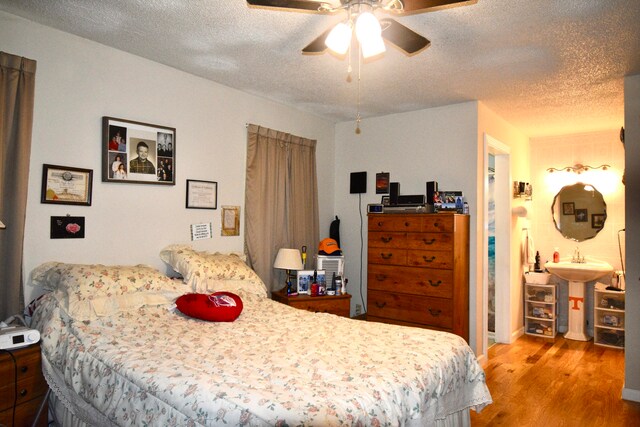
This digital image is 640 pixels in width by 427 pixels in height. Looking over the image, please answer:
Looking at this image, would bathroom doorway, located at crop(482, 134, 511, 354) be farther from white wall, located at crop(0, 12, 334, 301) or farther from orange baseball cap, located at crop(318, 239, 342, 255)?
white wall, located at crop(0, 12, 334, 301)

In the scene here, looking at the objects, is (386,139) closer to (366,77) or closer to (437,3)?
(366,77)

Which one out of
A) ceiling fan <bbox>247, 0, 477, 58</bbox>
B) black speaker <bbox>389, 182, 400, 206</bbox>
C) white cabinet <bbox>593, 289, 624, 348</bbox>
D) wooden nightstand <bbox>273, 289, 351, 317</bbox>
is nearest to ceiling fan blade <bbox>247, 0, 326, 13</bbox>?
ceiling fan <bbox>247, 0, 477, 58</bbox>

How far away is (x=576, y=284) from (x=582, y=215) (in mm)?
902

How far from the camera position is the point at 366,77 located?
3328 millimetres

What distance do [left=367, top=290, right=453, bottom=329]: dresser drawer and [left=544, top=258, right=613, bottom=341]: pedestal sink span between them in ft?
6.76

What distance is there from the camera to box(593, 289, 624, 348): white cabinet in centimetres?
446

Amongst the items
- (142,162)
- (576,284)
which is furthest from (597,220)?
(142,162)

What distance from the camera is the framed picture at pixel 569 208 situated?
17.0 feet

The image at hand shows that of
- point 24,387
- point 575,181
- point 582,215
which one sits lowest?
point 24,387

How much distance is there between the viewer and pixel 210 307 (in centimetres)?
250

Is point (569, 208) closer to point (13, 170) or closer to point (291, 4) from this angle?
point (291, 4)

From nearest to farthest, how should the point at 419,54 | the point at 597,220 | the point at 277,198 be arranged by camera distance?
the point at 419,54 → the point at 277,198 → the point at 597,220

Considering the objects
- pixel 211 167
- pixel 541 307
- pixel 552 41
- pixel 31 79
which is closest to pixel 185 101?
pixel 211 167

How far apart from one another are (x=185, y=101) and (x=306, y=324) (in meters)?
2.08
